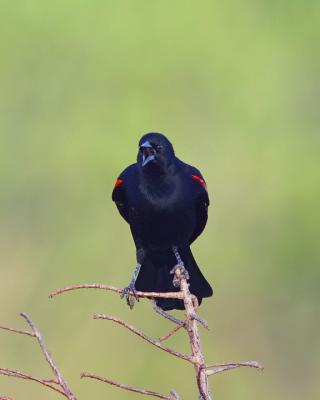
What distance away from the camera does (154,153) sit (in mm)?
5383

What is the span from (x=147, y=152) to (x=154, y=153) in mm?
34

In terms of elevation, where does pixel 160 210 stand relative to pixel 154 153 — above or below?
below

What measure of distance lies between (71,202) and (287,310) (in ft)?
7.21

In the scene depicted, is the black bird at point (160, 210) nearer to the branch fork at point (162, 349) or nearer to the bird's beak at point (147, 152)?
the bird's beak at point (147, 152)

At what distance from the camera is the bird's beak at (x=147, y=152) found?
5.35 meters

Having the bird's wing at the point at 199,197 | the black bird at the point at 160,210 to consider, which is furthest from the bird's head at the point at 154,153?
the bird's wing at the point at 199,197

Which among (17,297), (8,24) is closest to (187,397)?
(17,297)

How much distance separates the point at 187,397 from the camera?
8.36m

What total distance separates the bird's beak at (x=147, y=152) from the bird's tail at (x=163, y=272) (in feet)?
1.71

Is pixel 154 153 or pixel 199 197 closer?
pixel 154 153

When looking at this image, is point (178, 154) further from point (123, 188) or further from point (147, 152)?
point (147, 152)

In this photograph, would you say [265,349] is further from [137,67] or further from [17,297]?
[137,67]

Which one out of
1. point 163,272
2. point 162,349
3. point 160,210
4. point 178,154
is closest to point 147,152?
point 160,210

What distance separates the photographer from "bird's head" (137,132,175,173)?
5367mm
